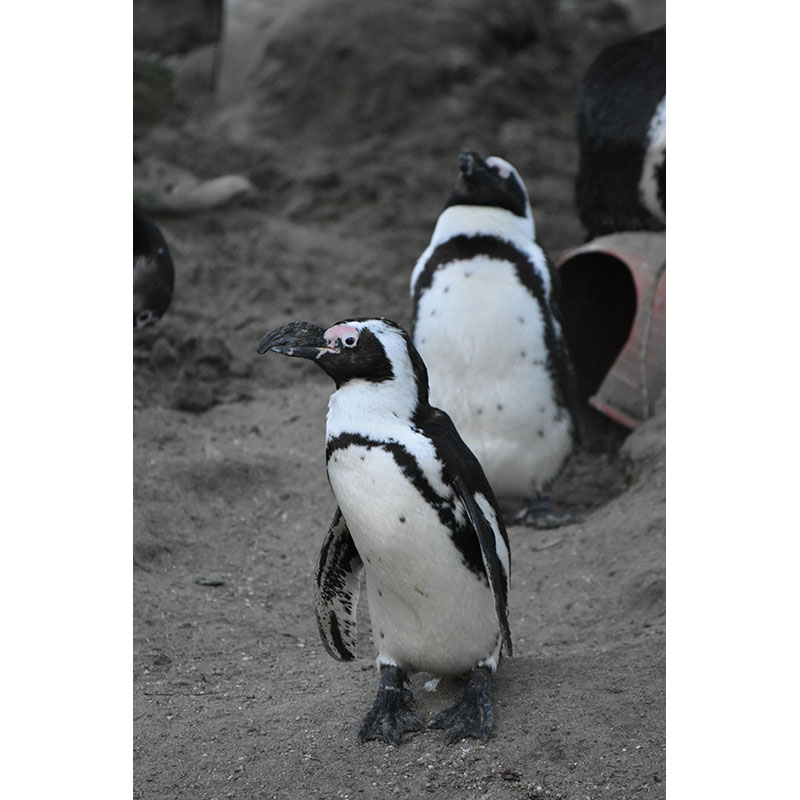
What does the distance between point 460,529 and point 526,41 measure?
413 cm

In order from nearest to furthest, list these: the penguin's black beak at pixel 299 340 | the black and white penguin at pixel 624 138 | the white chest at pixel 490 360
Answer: the penguin's black beak at pixel 299 340 → the white chest at pixel 490 360 → the black and white penguin at pixel 624 138

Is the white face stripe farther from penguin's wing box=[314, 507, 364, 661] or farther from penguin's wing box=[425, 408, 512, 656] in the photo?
penguin's wing box=[314, 507, 364, 661]

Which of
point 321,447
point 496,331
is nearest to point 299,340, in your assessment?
point 496,331

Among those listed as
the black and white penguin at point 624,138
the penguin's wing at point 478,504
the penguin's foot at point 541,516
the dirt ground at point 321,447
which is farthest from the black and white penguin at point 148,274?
the black and white penguin at point 624,138

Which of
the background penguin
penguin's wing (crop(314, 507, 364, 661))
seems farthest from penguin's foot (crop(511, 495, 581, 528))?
penguin's wing (crop(314, 507, 364, 661))

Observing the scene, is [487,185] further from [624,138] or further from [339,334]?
[339,334]

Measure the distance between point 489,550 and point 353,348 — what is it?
302 mm

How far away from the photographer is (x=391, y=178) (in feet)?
14.6

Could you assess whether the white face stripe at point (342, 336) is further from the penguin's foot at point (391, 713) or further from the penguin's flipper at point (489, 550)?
the penguin's foot at point (391, 713)

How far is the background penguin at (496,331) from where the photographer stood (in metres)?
2.48

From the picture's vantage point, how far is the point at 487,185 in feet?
8.34

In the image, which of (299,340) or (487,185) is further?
(487,185)

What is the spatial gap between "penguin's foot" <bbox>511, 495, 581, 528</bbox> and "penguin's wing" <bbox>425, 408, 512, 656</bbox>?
99 centimetres

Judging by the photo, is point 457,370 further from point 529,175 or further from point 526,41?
point 526,41
